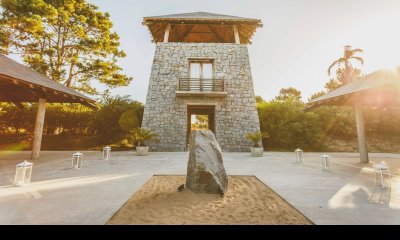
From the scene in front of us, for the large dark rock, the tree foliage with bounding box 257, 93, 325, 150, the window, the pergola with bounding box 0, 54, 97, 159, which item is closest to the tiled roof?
the tree foliage with bounding box 257, 93, 325, 150

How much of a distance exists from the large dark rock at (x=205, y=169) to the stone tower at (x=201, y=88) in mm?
7789

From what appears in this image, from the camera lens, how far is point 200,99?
12820 mm

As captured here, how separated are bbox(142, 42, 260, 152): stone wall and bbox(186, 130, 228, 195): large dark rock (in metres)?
7.79

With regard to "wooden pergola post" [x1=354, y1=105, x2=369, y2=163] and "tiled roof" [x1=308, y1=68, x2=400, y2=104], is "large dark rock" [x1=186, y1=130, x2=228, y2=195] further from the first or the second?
"wooden pergola post" [x1=354, y1=105, x2=369, y2=163]

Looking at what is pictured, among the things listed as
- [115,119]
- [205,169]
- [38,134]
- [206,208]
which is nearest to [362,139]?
[205,169]

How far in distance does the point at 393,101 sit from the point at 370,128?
901cm

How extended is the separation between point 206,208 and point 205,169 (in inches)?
39.7

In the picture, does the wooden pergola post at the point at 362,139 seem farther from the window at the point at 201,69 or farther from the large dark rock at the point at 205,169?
the window at the point at 201,69

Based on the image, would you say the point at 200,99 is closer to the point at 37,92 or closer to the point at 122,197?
the point at 37,92

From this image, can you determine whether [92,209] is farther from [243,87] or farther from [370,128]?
[370,128]

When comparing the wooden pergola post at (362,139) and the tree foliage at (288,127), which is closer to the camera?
the wooden pergola post at (362,139)

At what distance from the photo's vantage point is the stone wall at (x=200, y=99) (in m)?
12.4

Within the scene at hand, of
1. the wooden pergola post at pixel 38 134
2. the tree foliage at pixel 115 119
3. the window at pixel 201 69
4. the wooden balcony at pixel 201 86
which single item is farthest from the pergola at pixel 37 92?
the window at pixel 201 69
